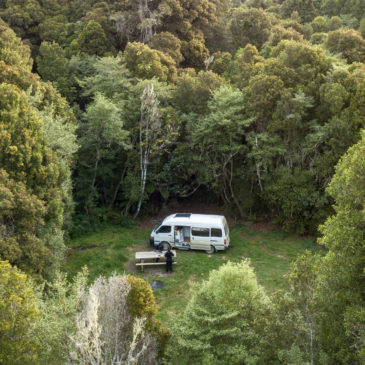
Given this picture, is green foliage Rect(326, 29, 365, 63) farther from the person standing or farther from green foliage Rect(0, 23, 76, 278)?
green foliage Rect(0, 23, 76, 278)

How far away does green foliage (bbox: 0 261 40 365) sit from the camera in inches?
284

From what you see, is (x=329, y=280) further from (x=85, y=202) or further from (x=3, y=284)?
(x=85, y=202)

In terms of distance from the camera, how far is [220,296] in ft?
29.3

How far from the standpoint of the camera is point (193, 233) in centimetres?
1777

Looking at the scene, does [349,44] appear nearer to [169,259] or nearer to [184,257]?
[184,257]

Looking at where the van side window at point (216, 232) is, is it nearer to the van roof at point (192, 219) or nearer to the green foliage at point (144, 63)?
the van roof at point (192, 219)

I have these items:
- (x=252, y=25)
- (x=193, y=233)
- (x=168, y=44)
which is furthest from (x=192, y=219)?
(x=252, y=25)

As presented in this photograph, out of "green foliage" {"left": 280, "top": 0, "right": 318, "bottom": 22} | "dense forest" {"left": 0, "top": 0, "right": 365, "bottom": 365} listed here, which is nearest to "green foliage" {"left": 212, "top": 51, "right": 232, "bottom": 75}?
"dense forest" {"left": 0, "top": 0, "right": 365, "bottom": 365}

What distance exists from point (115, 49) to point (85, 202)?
14.2 metres

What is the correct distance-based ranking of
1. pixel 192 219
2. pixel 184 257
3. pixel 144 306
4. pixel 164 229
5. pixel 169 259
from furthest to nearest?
1. pixel 164 229
2. pixel 192 219
3. pixel 184 257
4. pixel 169 259
5. pixel 144 306

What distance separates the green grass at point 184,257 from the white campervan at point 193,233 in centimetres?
44

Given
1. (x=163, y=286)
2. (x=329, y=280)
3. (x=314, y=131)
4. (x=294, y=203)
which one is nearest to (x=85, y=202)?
(x=163, y=286)

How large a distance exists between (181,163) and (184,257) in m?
6.21

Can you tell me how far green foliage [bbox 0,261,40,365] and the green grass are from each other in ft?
19.3
